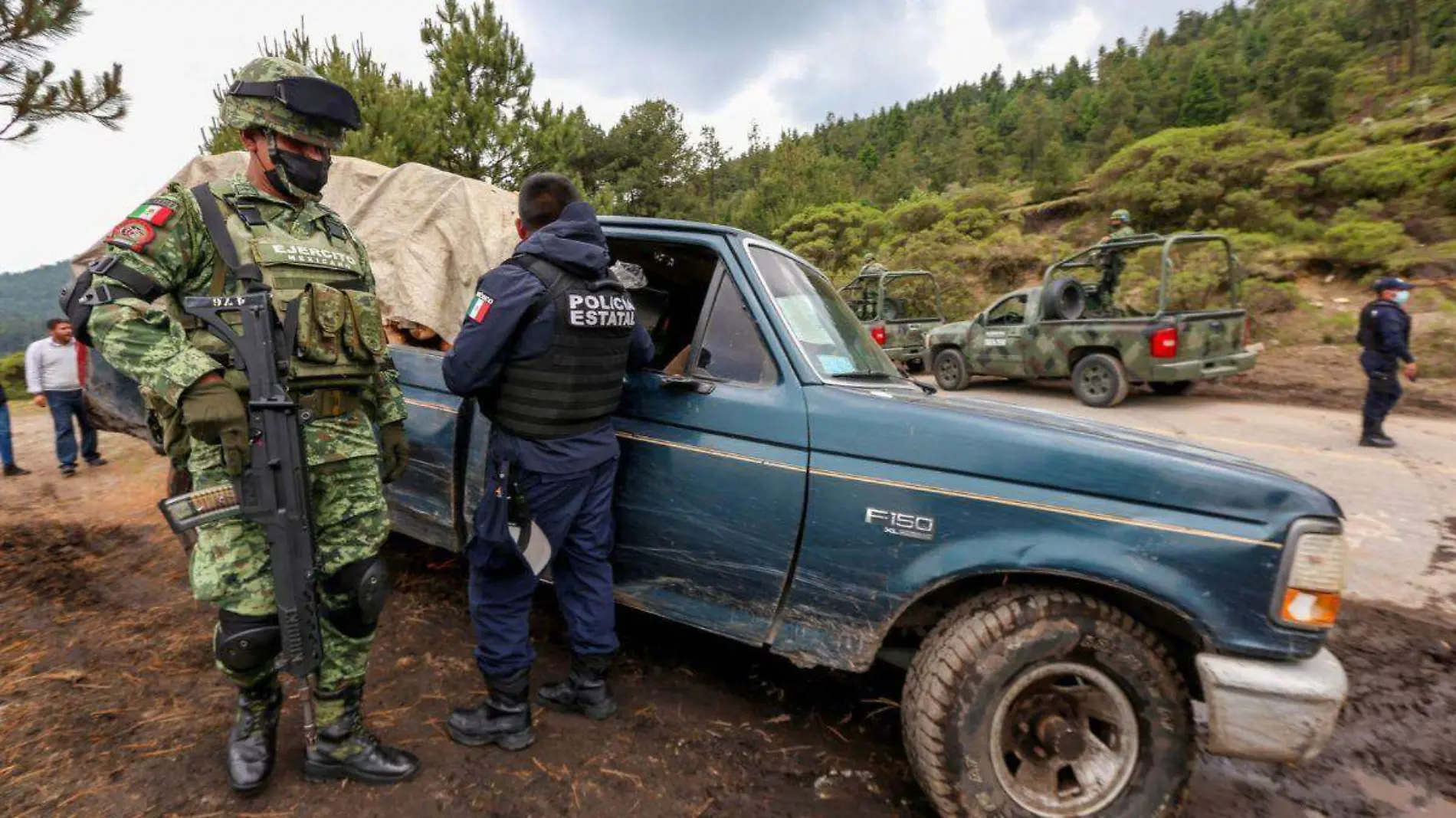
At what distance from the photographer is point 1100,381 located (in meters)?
9.09

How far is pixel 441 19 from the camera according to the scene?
13.8 metres

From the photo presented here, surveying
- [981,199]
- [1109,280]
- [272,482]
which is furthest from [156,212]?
[981,199]

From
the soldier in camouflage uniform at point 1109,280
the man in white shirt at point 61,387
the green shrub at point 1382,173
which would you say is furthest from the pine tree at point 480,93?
the green shrub at point 1382,173

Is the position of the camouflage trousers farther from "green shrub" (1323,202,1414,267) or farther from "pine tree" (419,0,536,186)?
"green shrub" (1323,202,1414,267)

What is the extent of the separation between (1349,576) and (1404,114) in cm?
3027

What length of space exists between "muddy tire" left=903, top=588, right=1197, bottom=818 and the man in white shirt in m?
8.10

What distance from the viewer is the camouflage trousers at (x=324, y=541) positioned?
83.0 inches

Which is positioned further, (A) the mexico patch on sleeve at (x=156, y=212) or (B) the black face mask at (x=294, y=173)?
(B) the black face mask at (x=294, y=173)

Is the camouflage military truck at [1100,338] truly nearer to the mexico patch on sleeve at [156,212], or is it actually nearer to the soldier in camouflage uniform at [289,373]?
the soldier in camouflage uniform at [289,373]

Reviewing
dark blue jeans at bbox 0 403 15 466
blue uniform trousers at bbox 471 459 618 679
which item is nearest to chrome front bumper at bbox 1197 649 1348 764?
blue uniform trousers at bbox 471 459 618 679

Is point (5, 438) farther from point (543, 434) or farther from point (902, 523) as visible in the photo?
point (902, 523)

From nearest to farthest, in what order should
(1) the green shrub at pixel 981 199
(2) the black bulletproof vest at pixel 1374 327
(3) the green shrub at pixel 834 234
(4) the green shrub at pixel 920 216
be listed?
(2) the black bulletproof vest at pixel 1374 327 < (4) the green shrub at pixel 920 216 < (1) the green shrub at pixel 981 199 < (3) the green shrub at pixel 834 234

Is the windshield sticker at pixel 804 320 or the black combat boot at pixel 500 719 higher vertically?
the windshield sticker at pixel 804 320

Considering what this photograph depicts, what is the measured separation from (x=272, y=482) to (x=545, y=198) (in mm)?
1356
